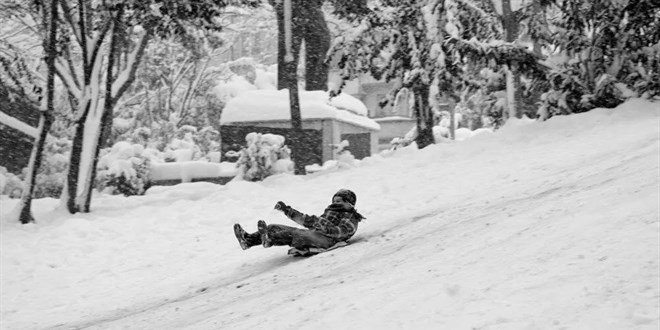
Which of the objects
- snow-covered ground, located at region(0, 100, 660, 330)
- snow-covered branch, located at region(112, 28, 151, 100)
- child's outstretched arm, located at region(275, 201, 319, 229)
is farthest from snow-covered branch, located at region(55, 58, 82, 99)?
child's outstretched arm, located at region(275, 201, 319, 229)

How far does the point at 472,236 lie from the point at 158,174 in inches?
507

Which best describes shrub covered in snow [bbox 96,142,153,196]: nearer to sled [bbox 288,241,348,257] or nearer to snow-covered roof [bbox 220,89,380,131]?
snow-covered roof [bbox 220,89,380,131]

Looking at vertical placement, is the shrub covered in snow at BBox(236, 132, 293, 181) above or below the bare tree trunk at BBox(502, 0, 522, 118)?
below

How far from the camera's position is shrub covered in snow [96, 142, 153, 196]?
1606cm

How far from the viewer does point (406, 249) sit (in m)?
7.03

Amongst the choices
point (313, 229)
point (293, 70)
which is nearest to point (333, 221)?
point (313, 229)

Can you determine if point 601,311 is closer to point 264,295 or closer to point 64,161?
point 264,295

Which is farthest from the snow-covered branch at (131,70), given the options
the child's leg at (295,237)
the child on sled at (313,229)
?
the child's leg at (295,237)

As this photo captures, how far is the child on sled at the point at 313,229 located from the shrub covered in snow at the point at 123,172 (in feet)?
27.7

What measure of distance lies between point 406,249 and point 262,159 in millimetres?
8770

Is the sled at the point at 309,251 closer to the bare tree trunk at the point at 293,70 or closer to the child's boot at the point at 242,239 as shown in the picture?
the child's boot at the point at 242,239

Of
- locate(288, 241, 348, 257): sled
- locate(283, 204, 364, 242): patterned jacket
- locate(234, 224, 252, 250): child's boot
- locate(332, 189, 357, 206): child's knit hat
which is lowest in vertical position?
locate(288, 241, 348, 257): sled

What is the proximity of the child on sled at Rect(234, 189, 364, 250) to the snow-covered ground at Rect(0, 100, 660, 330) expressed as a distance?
26 cm

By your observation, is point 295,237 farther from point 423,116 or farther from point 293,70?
point 293,70
